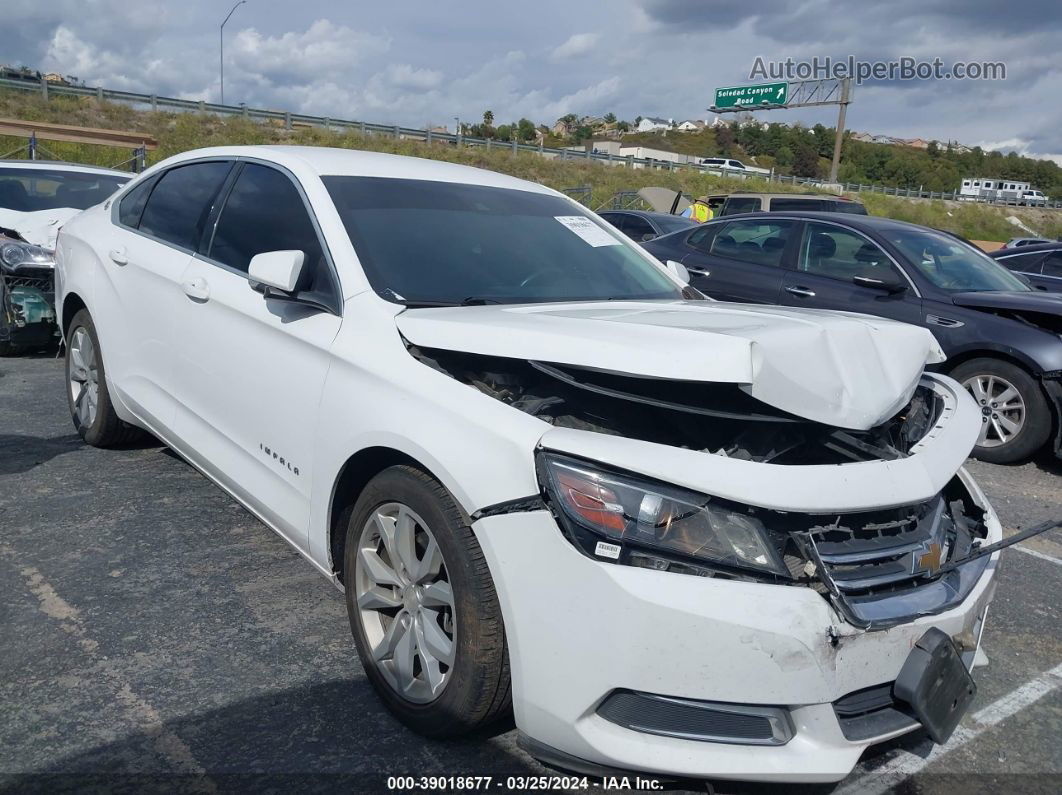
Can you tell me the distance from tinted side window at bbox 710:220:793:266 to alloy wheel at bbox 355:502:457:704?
18.7ft

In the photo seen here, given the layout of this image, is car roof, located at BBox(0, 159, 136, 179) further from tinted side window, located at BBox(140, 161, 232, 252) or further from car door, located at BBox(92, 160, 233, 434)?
tinted side window, located at BBox(140, 161, 232, 252)

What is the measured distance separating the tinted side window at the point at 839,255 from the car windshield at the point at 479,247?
351cm

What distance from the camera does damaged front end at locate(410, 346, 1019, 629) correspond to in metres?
2.01

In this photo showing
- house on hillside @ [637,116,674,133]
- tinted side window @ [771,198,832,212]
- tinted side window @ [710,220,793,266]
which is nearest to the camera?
tinted side window @ [710,220,793,266]

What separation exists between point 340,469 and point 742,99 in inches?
2248

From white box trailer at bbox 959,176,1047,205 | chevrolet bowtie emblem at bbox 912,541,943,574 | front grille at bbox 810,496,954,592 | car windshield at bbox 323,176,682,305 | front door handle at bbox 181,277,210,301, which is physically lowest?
chevrolet bowtie emblem at bbox 912,541,943,574

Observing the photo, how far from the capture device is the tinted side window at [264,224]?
3.14 m

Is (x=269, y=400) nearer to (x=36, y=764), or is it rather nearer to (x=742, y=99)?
(x=36, y=764)

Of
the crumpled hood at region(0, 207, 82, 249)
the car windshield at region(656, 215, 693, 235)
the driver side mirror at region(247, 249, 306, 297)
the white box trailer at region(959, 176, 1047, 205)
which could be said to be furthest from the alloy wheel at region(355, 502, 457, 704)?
the white box trailer at region(959, 176, 1047, 205)

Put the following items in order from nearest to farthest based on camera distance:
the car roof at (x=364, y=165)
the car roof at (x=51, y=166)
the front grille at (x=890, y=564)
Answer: the front grille at (x=890, y=564) → the car roof at (x=364, y=165) → the car roof at (x=51, y=166)

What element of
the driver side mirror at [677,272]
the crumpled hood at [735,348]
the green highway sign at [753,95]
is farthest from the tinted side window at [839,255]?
the green highway sign at [753,95]

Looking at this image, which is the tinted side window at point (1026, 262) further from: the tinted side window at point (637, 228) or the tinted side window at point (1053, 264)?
the tinted side window at point (637, 228)

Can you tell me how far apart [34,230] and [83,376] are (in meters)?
3.16

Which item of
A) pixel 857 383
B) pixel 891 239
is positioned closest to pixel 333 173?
pixel 857 383
